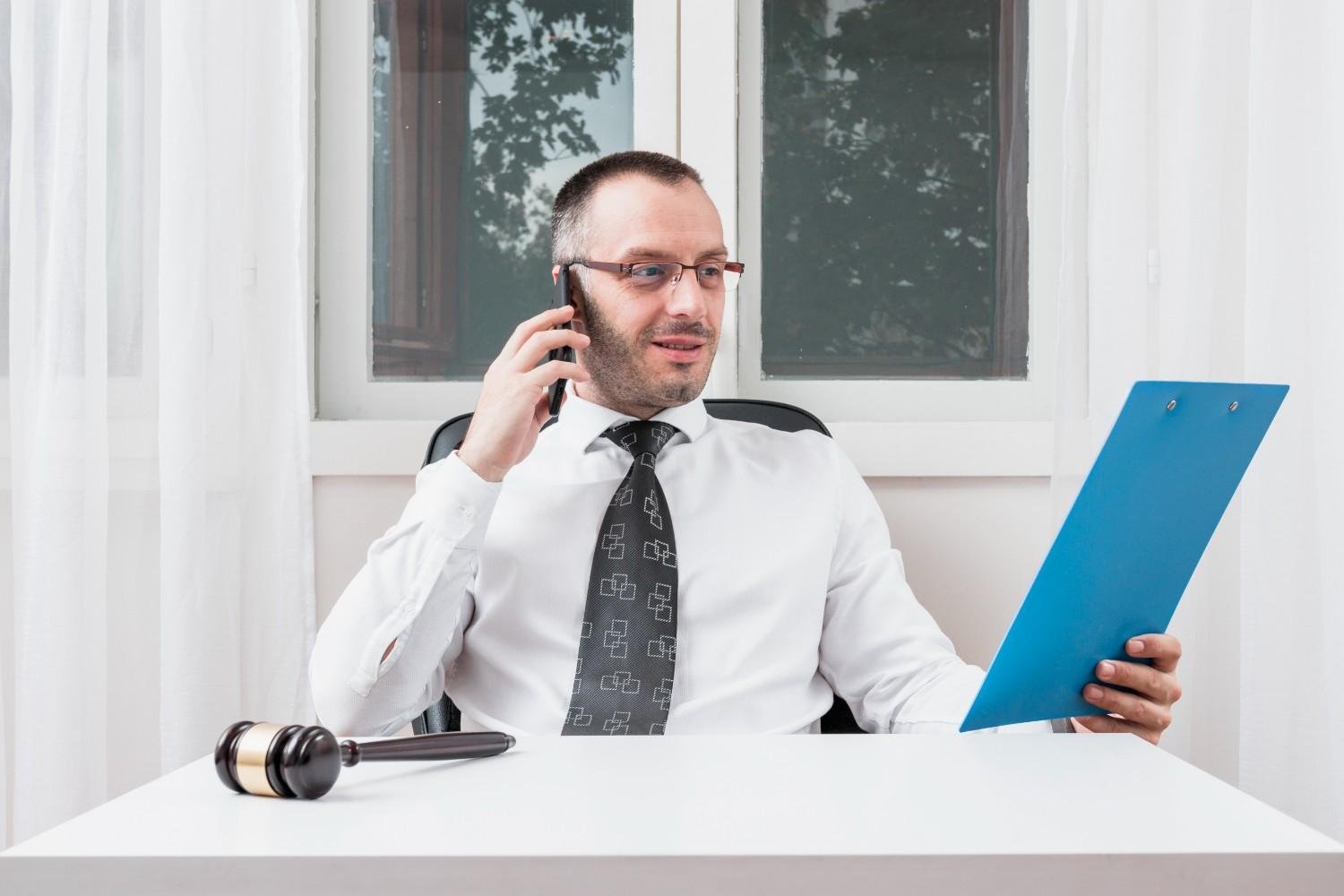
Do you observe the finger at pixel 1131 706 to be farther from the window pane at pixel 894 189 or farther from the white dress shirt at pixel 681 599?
the window pane at pixel 894 189

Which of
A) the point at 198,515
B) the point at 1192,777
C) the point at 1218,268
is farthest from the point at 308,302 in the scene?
the point at 1192,777

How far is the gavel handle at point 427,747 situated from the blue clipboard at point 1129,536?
348 millimetres

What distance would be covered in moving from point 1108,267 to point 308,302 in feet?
4.13

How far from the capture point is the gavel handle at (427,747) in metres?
0.66

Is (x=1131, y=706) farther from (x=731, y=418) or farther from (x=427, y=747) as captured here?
(x=731, y=418)

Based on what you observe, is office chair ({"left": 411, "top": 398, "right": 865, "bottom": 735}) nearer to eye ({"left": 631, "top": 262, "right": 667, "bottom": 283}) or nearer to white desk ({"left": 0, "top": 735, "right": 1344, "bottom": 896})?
eye ({"left": 631, "top": 262, "right": 667, "bottom": 283})

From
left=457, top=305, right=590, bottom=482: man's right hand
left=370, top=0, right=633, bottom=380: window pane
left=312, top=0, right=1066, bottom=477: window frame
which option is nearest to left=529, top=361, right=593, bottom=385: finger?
left=457, top=305, right=590, bottom=482: man's right hand

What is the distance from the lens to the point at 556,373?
1.18 m

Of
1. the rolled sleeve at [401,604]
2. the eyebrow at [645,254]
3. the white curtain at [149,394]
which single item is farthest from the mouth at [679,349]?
the white curtain at [149,394]

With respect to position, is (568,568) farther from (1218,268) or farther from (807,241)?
(1218,268)

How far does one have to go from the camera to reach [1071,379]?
1.50 metres

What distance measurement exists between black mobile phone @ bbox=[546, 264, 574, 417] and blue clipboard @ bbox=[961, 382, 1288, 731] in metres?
0.63

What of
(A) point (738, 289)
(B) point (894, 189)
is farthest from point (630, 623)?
(B) point (894, 189)

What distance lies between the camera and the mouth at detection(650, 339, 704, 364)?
133 centimetres
